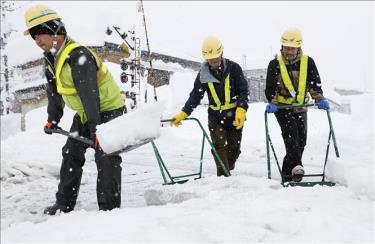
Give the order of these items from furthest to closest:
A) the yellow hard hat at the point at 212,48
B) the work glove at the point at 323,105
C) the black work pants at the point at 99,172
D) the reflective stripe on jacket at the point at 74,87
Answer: the yellow hard hat at the point at 212,48 → the work glove at the point at 323,105 → the black work pants at the point at 99,172 → the reflective stripe on jacket at the point at 74,87

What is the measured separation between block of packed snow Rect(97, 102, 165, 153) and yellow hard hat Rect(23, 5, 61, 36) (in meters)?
1.14

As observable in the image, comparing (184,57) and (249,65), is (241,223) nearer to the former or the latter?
(184,57)

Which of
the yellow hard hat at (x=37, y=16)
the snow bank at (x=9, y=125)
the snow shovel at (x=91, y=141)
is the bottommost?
the snow bank at (x=9, y=125)

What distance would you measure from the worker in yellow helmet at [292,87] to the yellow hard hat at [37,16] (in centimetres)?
274

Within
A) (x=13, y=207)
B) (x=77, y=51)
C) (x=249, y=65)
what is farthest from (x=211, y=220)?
(x=249, y=65)

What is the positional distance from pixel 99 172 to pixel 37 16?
1.53 meters

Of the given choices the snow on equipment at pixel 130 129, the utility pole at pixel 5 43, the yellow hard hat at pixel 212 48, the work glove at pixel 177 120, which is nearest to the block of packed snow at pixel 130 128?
the snow on equipment at pixel 130 129

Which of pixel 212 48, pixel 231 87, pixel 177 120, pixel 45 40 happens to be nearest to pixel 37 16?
pixel 45 40

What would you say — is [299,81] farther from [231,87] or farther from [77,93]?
[77,93]

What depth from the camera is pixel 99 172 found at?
377 centimetres

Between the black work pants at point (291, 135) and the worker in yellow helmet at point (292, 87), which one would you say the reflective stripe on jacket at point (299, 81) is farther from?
the black work pants at point (291, 135)

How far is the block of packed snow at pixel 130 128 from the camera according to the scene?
3259mm

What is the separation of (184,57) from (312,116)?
16.0m

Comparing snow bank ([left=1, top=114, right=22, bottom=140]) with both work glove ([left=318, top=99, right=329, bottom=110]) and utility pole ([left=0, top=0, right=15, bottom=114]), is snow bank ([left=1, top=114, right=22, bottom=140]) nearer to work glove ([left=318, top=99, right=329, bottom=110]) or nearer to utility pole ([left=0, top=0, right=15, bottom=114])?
utility pole ([left=0, top=0, right=15, bottom=114])
